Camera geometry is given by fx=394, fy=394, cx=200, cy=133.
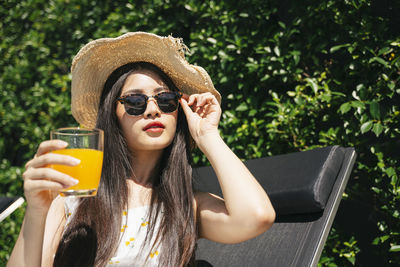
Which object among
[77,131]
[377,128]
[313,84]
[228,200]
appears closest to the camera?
[77,131]

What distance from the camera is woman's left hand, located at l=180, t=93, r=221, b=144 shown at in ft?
6.20

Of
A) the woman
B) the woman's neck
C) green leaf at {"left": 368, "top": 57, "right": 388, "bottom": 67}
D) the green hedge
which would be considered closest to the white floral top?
the woman

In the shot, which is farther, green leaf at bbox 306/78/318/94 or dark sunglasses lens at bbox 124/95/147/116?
green leaf at bbox 306/78/318/94

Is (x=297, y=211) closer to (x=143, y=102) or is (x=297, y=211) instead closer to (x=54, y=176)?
(x=143, y=102)

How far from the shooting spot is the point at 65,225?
6.09ft

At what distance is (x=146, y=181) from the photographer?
6.88ft

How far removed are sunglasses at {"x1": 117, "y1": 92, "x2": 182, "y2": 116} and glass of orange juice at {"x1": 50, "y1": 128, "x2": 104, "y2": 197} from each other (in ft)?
1.65

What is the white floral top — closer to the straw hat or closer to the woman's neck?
the woman's neck

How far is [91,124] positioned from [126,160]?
0.59 meters

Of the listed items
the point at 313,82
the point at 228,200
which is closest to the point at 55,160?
the point at 228,200

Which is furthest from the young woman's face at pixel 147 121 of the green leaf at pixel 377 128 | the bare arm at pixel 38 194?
the green leaf at pixel 377 128

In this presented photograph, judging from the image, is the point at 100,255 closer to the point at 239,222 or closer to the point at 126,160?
the point at 126,160

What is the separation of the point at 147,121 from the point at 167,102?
0.14 meters

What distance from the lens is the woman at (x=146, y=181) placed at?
1.70m
